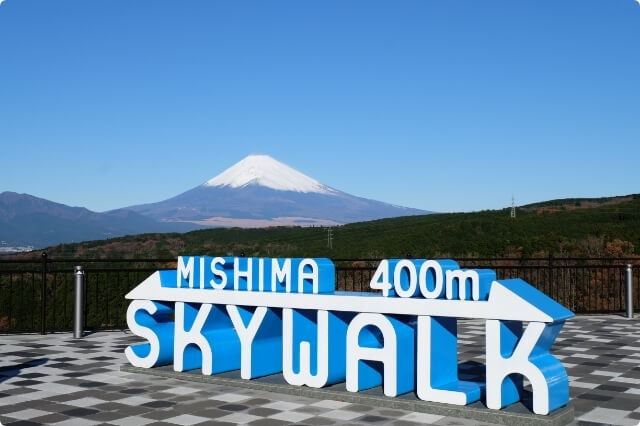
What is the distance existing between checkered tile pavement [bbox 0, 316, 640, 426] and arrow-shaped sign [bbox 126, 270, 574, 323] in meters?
1.01

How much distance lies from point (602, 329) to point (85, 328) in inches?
386

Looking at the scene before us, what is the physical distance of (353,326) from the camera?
25.3ft

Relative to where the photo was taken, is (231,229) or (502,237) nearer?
(502,237)

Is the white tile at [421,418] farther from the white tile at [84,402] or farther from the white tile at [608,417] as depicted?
the white tile at [84,402]

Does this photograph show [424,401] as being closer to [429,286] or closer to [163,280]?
[429,286]

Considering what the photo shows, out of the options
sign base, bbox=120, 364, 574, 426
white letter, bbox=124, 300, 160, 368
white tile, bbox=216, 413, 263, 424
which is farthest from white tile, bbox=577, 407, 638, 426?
white letter, bbox=124, 300, 160, 368

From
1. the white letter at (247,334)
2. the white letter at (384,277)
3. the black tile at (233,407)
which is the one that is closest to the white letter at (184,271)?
the white letter at (247,334)

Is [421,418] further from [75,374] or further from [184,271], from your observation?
[75,374]

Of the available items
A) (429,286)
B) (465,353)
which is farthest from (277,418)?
(465,353)

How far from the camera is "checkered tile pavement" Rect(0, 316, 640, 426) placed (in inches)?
269

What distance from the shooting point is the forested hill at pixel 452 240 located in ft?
147

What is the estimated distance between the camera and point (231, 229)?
88188 mm

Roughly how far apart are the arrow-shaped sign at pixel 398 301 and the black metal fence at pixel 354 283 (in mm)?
3156

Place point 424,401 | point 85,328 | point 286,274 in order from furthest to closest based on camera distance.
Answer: point 85,328 < point 286,274 < point 424,401
